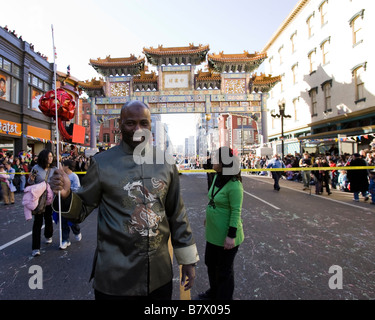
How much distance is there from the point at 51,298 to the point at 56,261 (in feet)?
4.03

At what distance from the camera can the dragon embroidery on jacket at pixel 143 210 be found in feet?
5.05

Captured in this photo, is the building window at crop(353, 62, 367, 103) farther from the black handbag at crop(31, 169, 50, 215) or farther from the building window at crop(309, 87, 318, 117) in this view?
the black handbag at crop(31, 169, 50, 215)

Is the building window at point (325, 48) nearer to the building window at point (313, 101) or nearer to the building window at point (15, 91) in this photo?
the building window at point (313, 101)

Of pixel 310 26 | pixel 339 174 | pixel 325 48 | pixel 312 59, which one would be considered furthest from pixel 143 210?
pixel 310 26

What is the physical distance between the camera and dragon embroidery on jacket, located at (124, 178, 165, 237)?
1539mm

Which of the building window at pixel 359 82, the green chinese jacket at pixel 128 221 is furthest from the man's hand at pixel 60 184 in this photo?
the building window at pixel 359 82

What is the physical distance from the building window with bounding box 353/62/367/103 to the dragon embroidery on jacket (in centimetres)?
2043

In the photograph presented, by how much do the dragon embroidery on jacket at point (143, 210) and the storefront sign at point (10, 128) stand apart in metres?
19.5

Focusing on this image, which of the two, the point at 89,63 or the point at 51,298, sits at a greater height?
the point at 89,63

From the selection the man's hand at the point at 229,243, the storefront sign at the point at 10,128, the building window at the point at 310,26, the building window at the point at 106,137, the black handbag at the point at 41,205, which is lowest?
the man's hand at the point at 229,243
